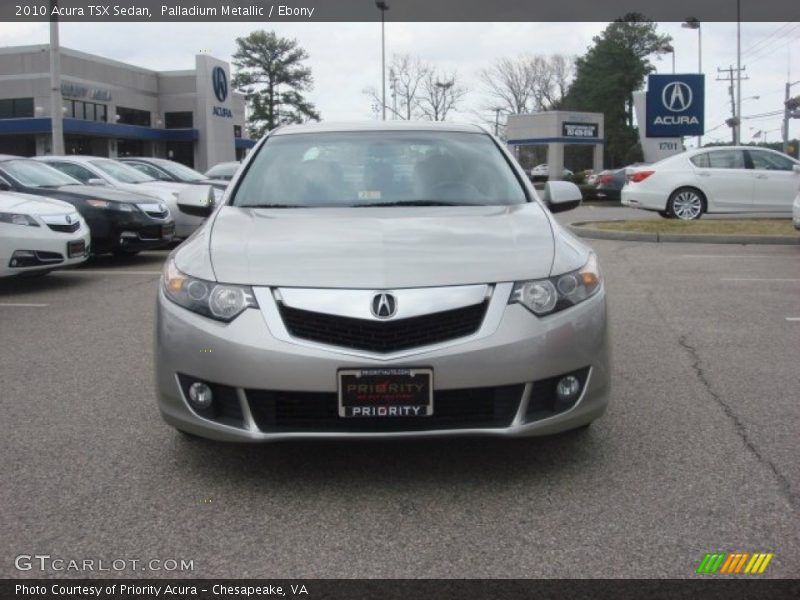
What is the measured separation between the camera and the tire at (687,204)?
16.3 m

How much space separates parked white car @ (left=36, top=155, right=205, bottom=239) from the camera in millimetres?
12570

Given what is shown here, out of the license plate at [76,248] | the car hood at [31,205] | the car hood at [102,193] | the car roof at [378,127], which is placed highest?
the car roof at [378,127]

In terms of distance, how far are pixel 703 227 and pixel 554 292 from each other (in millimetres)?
11456

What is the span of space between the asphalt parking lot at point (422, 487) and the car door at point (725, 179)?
11.2 m

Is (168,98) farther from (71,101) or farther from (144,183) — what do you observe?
(144,183)

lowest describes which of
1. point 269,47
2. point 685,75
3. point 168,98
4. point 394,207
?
point 394,207

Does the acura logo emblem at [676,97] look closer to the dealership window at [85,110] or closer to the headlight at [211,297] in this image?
the headlight at [211,297]

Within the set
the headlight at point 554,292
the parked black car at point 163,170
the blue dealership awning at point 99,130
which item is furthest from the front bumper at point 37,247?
the blue dealership awning at point 99,130

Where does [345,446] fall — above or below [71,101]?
below

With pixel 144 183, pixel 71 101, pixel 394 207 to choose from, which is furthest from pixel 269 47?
pixel 394 207

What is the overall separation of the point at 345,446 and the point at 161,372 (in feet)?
2.99

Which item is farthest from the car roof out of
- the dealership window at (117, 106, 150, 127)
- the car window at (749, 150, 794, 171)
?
the dealership window at (117, 106, 150, 127)

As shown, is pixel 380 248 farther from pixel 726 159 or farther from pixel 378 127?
pixel 726 159
